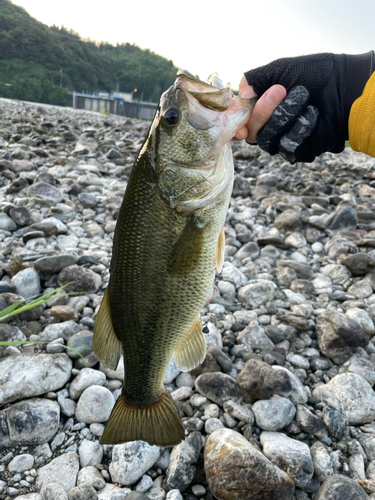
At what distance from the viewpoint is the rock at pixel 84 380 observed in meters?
2.94

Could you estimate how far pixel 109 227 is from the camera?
19.2ft

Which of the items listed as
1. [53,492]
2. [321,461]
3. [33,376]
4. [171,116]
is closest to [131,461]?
[53,492]

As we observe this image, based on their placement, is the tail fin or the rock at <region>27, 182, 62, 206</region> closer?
the tail fin

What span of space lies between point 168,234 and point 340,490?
194 cm

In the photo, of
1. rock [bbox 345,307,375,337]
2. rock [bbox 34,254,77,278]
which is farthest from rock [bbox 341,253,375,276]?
rock [bbox 34,254,77,278]

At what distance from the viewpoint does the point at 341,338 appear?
3584 mm

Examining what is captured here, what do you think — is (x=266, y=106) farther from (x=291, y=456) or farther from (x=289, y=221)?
(x=289, y=221)

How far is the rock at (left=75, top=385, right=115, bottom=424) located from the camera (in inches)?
109

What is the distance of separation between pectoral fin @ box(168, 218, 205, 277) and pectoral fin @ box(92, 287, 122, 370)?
51cm

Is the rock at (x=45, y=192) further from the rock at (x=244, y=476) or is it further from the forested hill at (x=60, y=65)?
the forested hill at (x=60, y=65)

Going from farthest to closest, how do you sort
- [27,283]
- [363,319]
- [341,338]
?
[27,283], [363,319], [341,338]

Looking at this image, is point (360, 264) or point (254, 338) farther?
point (360, 264)

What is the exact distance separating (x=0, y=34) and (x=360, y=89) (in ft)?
410

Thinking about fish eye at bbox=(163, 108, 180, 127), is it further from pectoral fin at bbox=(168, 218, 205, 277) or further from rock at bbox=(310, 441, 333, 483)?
rock at bbox=(310, 441, 333, 483)
